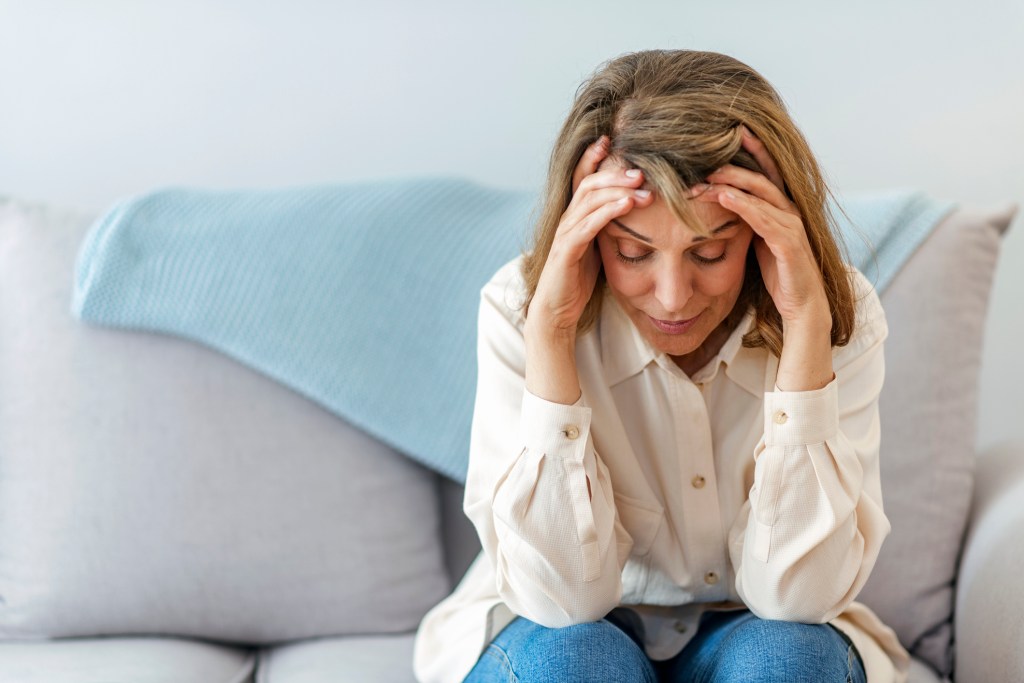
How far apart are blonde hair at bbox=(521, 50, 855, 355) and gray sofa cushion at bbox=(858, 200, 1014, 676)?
0.34m

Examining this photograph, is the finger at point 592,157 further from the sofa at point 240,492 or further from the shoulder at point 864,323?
the sofa at point 240,492

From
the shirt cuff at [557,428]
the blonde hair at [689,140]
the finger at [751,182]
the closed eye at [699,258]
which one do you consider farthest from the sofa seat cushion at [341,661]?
the finger at [751,182]

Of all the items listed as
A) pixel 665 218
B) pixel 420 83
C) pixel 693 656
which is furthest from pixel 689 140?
pixel 420 83

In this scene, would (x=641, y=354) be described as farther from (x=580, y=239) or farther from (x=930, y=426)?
(x=930, y=426)

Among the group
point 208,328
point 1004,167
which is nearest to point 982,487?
point 1004,167

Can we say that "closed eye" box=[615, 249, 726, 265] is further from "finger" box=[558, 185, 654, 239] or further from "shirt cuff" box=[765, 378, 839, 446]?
"shirt cuff" box=[765, 378, 839, 446]

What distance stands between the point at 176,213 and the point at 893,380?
1.04m

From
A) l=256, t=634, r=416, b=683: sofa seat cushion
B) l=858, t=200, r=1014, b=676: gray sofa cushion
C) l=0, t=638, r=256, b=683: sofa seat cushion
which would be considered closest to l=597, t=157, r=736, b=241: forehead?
l=858, t=200, r=1014, b=676: gray sofa cushion

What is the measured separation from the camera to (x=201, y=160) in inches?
73.1

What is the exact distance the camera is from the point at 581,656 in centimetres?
106

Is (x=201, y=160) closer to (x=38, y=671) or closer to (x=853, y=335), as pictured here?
(x=38, y=671)

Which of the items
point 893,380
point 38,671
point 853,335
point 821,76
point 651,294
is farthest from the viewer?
point 821,76

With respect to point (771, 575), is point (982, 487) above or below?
below

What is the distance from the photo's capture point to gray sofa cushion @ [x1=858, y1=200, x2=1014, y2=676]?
1.42m
